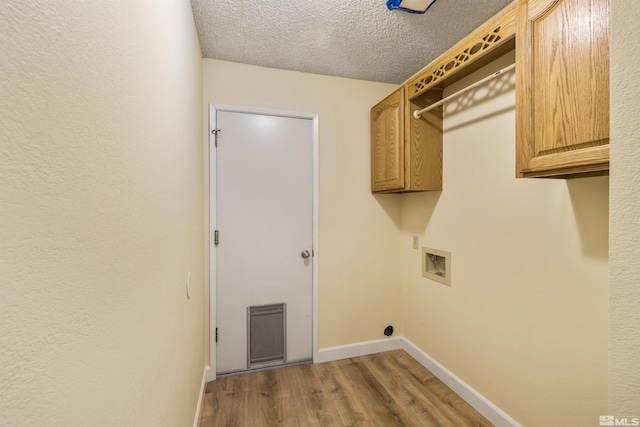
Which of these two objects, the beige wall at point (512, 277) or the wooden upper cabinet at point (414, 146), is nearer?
the beige wall at point (512, 277)

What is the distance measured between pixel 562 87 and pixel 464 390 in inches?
74.6

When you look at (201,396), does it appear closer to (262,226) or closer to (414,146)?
(262,226)

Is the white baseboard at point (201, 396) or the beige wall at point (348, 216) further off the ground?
the beige wall at point (348, 216)

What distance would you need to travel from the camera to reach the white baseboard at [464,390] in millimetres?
1620

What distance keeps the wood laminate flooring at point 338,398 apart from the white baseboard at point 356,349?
0.07m

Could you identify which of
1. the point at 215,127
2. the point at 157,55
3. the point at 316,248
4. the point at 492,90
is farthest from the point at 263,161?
the point at 492,90

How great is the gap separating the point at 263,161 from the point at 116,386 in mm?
1850

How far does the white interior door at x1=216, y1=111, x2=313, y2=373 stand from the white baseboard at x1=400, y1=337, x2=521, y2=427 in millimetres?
949

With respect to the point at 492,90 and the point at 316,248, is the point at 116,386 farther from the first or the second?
the point at 492,90

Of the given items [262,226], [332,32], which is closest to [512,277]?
[262,226]

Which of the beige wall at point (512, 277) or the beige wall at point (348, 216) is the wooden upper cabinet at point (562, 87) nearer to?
the beige wall at point (512, 277)

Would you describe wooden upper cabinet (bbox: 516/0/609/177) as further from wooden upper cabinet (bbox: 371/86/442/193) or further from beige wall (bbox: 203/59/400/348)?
beige wall (bbox: 203/59/400/348)

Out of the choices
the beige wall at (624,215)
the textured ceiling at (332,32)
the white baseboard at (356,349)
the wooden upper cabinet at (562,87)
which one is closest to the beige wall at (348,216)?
the white baseboard at (356,349)

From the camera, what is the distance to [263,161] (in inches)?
88.5
